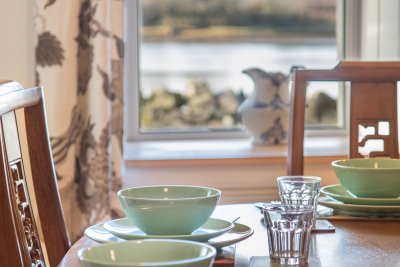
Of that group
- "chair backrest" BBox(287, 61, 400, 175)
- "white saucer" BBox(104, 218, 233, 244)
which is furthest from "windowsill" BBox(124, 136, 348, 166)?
"white saucer" BBox(104, 218, 233, 244)

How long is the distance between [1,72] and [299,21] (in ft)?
3.71

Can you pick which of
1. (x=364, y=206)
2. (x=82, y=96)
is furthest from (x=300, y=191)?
(x=82, y=96)

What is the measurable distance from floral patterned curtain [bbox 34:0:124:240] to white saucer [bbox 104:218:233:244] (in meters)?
1.09

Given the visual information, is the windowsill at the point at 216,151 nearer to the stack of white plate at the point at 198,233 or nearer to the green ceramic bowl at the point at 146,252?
the stack of white plate at the point at 198,233

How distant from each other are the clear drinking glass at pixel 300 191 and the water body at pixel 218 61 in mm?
1517

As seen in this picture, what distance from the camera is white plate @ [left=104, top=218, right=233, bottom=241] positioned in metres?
0.91

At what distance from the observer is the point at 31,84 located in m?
2.17

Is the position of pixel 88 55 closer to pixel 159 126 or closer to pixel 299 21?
pixel 159 126

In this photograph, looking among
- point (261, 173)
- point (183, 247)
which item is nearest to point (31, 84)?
point (261, 173)

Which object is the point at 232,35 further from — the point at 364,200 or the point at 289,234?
the point at 289,234

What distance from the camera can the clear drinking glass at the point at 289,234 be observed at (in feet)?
3.03

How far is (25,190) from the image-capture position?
1.14 meters

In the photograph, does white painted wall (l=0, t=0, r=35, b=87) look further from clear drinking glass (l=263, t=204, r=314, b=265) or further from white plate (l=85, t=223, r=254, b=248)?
clear drinking glass (l=263, t=204, r=314, b=265)

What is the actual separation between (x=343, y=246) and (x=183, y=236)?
0.87ft
